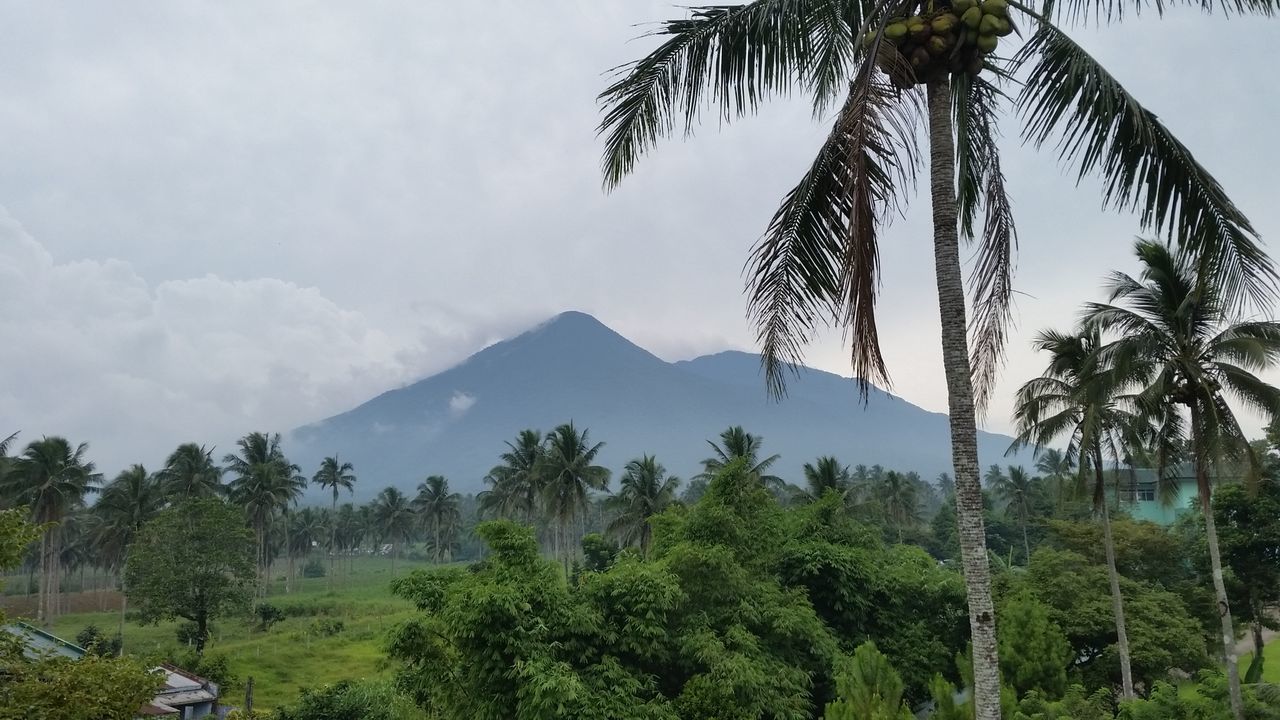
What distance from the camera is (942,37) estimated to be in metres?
4.83

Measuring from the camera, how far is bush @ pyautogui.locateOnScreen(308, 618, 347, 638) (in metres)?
40.7

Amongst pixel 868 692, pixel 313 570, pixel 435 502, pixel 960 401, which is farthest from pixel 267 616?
pixel 313 570

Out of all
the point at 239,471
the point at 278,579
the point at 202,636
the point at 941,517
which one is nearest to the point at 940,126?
the point at 202,636

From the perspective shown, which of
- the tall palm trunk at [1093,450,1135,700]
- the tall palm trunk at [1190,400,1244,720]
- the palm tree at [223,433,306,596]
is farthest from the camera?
the palm tree at [223,433,306,596]

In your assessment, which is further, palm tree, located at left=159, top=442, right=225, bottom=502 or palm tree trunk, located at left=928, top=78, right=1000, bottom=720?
palm tree, located at left=159, top=442, right=225, bottom=502

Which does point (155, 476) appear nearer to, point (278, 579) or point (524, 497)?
point (524, 497)

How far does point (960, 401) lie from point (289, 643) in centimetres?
4133

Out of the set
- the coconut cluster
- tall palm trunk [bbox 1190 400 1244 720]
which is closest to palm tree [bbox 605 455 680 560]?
tall palm trunk [bbox 1190 400 1244 720]

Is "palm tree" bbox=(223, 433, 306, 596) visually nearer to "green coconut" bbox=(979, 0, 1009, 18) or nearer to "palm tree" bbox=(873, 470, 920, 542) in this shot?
"palm tree" bbox=(873, 470, 920, 542)

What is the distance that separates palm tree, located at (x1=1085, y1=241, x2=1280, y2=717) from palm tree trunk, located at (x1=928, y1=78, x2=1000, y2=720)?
352 inches

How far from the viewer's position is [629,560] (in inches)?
656

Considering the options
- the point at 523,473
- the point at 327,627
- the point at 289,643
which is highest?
the point at 523,473

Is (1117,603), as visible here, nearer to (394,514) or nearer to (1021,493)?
(1021,493)

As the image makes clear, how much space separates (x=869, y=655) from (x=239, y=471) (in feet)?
171
